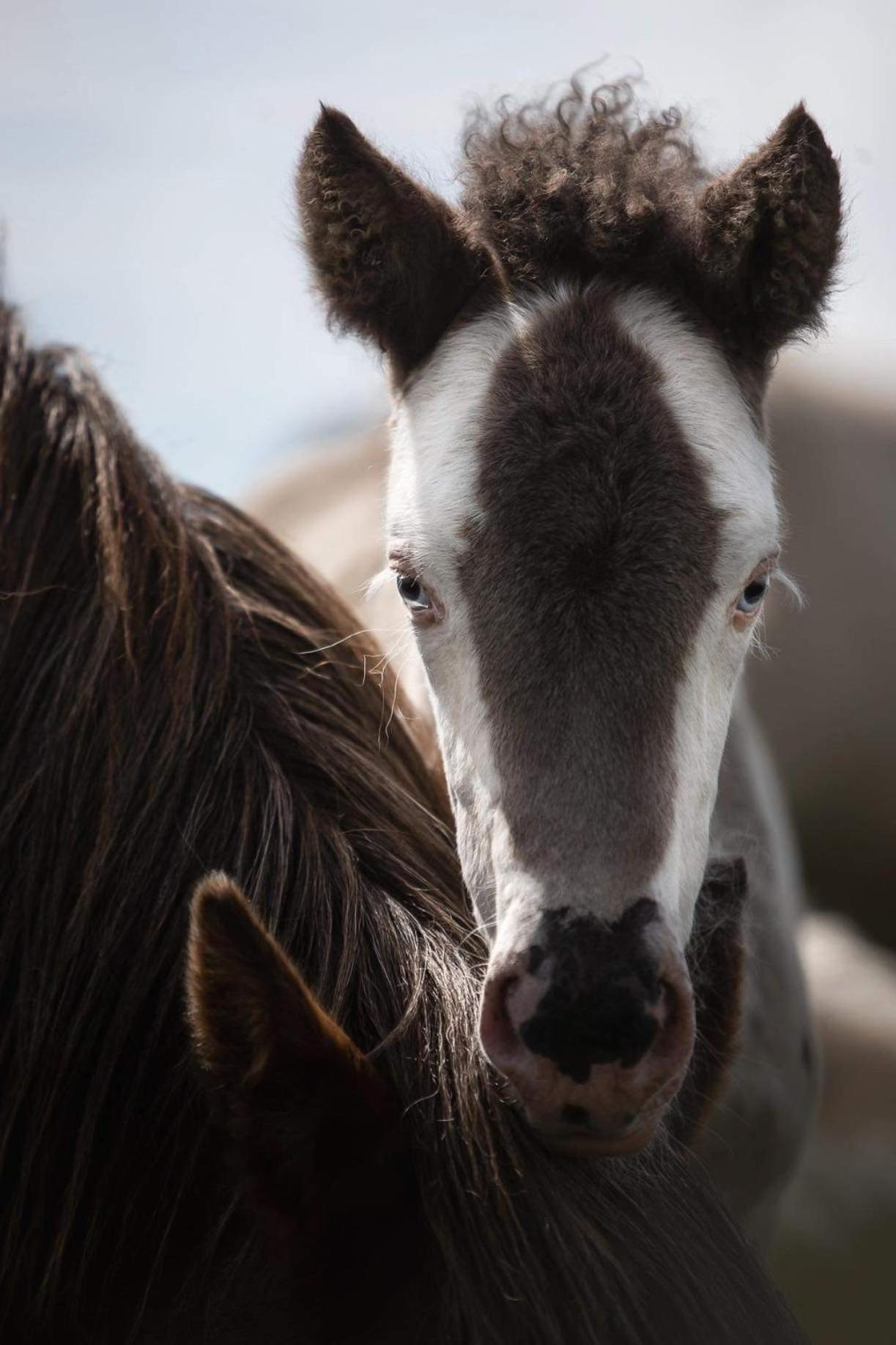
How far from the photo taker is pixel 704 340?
1.74 m

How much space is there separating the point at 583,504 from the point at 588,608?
13cm

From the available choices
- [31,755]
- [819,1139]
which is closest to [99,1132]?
[31,755]

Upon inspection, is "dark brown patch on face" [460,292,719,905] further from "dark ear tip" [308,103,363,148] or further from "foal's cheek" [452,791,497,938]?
"dark ear tip" [308,103,363,148]

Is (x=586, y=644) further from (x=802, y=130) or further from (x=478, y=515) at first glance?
(x=802, y=130)

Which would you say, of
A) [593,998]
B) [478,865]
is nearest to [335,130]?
[478,865]

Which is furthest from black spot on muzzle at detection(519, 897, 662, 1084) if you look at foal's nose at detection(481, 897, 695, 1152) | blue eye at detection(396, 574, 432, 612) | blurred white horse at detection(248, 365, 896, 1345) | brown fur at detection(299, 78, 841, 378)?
blurred white horse at detection(248, 365, 896, 1345)

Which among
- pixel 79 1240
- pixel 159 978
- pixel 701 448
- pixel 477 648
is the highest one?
pixel 701 448

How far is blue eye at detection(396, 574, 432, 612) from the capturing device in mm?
1673

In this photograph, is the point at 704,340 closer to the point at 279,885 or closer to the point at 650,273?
the point at 650,273

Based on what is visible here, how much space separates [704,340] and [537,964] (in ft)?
3.03

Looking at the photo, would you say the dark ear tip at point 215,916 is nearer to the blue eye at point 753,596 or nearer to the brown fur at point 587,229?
the blue eye at point 753,596

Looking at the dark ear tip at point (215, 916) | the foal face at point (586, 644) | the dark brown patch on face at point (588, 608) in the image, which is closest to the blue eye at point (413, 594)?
the foal face at point (586, 644)

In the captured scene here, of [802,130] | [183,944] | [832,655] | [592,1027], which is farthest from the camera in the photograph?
[832,655]

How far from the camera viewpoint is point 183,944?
1.40 metres
